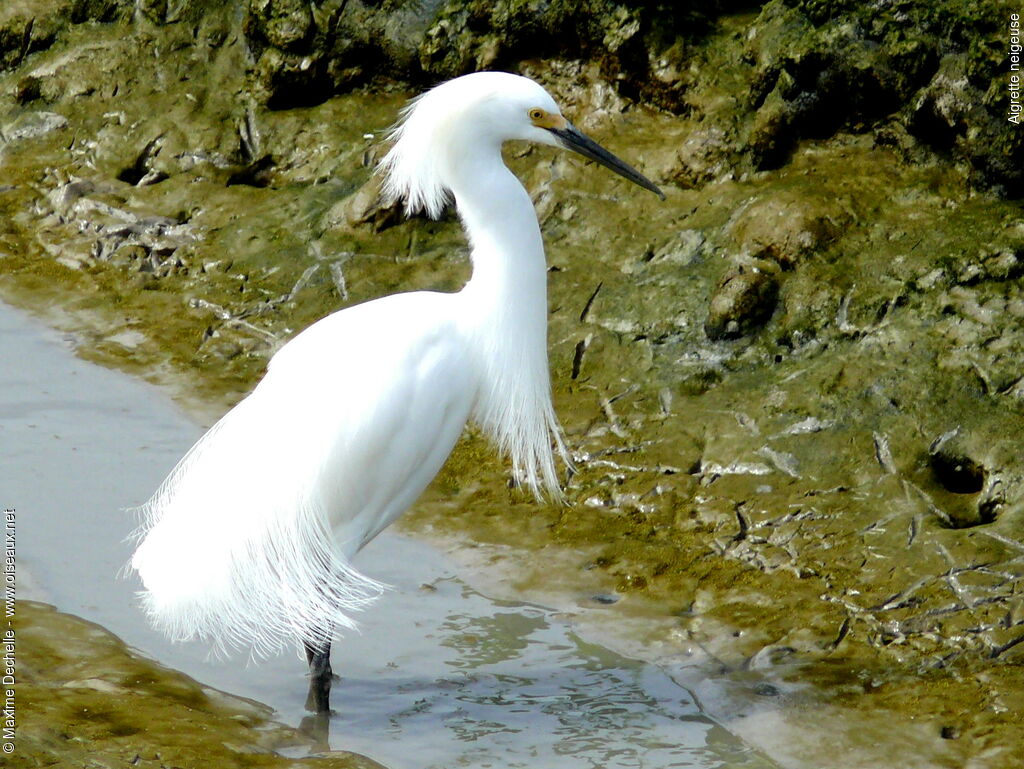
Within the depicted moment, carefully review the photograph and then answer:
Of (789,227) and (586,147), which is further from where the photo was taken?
(789,227)

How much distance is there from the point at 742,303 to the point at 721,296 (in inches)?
3.9

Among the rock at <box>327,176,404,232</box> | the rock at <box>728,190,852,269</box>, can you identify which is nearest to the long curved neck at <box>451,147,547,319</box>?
the rock at <box>728,190,852,269</box>

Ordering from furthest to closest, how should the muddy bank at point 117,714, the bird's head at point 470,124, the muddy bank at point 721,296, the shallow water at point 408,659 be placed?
the muddy bank at point 721,296 < the bird's head at point 470,124 < the shallow water at point 408,659 < the muddy bank at point 117,714

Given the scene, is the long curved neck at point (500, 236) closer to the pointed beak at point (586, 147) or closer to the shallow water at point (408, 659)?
the pointed beak at point (586, 147)

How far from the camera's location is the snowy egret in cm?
417

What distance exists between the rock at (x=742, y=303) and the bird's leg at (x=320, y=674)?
2.31 meters

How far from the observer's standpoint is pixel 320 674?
4176mm

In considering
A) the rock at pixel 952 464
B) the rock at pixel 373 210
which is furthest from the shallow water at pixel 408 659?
the rock at pixel 373 210

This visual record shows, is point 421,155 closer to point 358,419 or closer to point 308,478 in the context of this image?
point 358,419

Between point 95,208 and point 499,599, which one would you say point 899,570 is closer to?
point 499,599

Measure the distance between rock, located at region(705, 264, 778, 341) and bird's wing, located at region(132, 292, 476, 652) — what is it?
152 cm

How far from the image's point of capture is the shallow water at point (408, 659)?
4086mm

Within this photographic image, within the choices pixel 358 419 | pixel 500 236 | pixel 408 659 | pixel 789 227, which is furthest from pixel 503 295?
pixel 789 227

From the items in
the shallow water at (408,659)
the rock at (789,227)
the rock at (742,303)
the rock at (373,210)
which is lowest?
the shallow water at (408,659)
